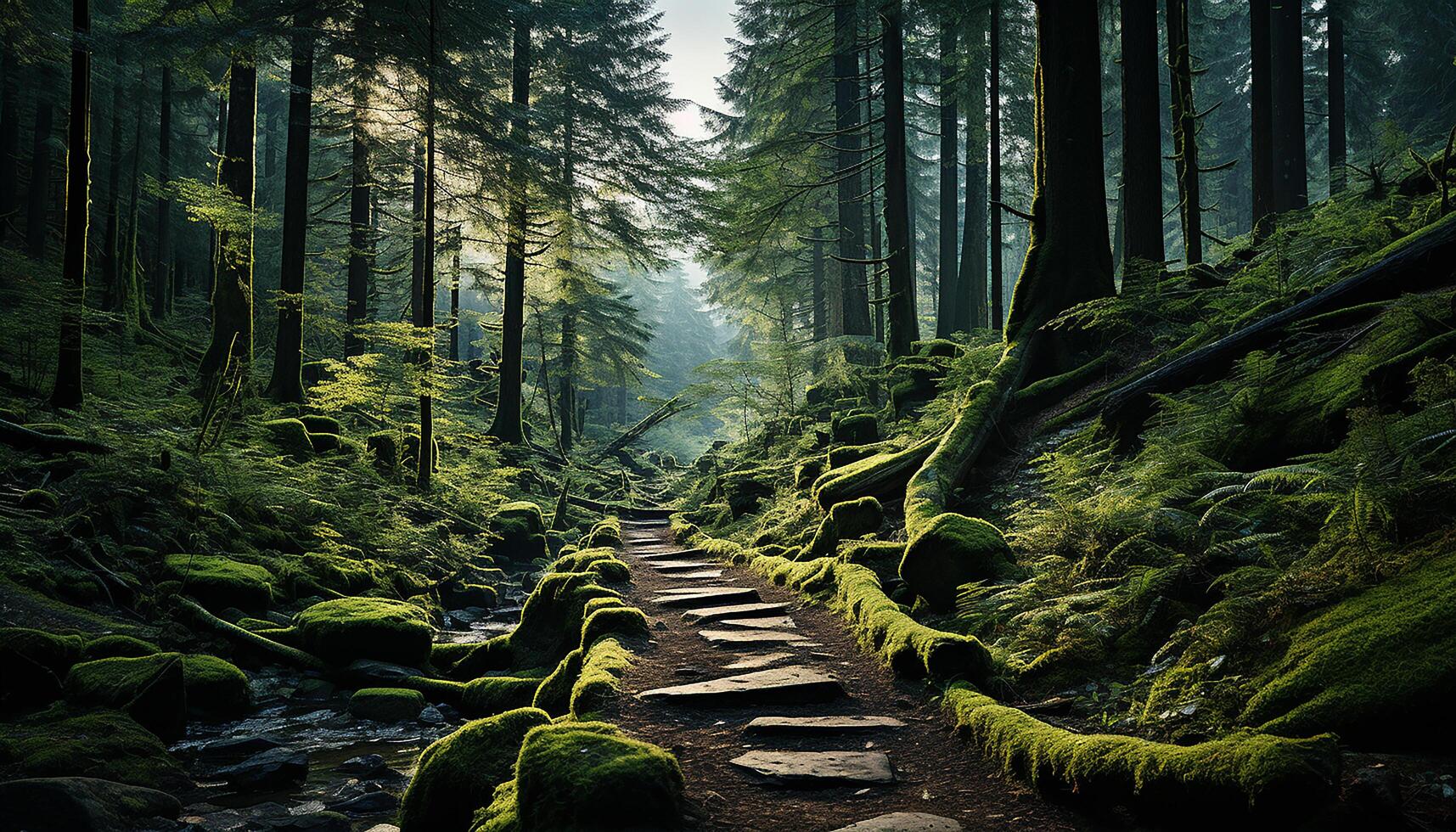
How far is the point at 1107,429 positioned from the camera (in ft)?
22.3

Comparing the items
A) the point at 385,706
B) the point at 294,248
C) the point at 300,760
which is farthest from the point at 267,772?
the point at 294,248

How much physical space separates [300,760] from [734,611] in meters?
3.83

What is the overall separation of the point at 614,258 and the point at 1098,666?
23967mm

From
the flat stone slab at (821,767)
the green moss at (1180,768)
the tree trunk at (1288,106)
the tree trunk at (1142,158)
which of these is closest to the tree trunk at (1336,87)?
the tree trunk at (1288,106)

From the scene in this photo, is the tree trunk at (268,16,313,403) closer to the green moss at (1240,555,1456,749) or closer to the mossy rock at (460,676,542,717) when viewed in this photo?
the mossy rock at (460,676,542,717)

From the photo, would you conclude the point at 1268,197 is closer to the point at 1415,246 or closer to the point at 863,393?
the point at 863,393

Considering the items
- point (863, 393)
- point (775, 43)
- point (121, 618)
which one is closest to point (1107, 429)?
point (121, 618)

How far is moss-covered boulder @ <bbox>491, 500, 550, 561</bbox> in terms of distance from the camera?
48.4ft

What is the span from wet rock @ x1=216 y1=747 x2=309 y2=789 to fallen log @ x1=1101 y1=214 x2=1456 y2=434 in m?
7.02

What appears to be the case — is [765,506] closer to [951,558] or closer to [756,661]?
[951,558]

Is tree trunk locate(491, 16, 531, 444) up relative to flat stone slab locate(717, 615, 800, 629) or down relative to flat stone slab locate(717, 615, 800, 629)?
up

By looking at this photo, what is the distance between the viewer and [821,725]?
4051mm

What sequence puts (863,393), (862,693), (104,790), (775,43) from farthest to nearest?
(775,43), (863,393), (862,693), (104,790)

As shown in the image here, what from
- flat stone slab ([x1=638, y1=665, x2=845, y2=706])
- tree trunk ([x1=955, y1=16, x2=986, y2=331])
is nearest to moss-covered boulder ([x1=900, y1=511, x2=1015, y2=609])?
flat stone slab ([x1=638, y1=665, x2=845, y2=706])
